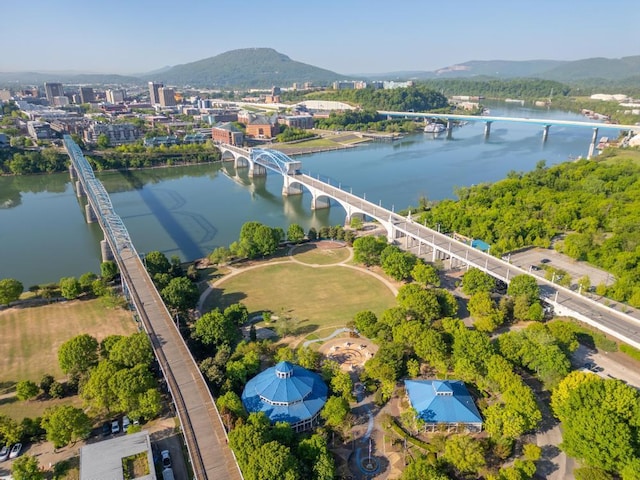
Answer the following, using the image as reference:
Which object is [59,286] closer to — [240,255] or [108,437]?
[240,255]

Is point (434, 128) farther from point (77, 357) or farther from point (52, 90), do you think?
point (52, 90)

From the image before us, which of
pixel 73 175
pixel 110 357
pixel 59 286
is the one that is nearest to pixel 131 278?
pixel 59 286

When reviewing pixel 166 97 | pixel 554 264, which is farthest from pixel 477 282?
pixel 166 97

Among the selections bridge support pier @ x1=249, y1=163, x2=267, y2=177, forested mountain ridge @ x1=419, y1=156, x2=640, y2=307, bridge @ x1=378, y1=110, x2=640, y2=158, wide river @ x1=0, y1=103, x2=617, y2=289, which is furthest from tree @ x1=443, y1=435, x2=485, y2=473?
bridge @ x1=378, y1=110, x2=640, y2=158

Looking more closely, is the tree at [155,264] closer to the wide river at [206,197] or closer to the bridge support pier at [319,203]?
the wide river at [206,197]

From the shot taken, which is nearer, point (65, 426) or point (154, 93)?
point (65, 426)

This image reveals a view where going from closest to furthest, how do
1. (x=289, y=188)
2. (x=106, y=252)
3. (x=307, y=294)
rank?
(x=307, y=294), (x=106, y=252), (x=289, y=188)

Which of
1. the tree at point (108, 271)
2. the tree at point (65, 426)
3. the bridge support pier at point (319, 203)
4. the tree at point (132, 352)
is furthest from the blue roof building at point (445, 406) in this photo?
the bridge support pier at point (319, 203)
